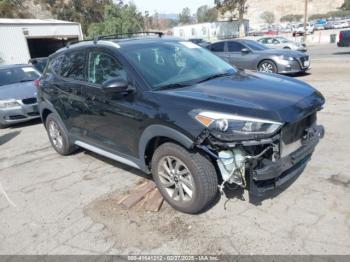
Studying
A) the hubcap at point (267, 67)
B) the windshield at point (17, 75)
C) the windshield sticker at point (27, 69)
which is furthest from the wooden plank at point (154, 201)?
the hubcap at point (267, 67)

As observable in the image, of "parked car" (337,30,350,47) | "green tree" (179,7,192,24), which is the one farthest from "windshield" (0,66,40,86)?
"green tree" (179,7,192,24)

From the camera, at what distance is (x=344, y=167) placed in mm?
4410

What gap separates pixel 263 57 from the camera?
12281 mm

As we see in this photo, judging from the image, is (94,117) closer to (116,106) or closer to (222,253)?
(116,106)

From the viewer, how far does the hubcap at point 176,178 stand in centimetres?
356

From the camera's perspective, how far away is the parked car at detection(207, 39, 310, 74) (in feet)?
39.0

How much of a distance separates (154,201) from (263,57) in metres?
9.60

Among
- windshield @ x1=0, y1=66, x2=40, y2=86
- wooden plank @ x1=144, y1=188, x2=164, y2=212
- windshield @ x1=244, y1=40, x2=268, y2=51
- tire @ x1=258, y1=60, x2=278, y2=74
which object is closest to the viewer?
wooden plank @ x1=144, y1=188, x2=164, y2=212

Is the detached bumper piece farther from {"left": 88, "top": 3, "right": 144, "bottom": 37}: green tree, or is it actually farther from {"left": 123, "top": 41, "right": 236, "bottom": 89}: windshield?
{"left": 88, "top": 3, "right": 144, "bottom": 37}: green tree

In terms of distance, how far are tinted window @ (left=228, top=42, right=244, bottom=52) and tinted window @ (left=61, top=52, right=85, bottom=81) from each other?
9.24 meters

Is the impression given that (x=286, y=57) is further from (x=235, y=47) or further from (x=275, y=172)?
(x=275, y=172)

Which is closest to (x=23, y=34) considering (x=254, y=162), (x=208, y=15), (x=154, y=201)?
(x=154, y=201)

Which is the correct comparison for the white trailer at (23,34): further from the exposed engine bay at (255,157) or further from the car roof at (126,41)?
the exposed engine bay at (255,157)

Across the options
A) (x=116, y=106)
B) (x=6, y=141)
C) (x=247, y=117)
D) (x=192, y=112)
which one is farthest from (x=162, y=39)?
(x=6, y=141)
